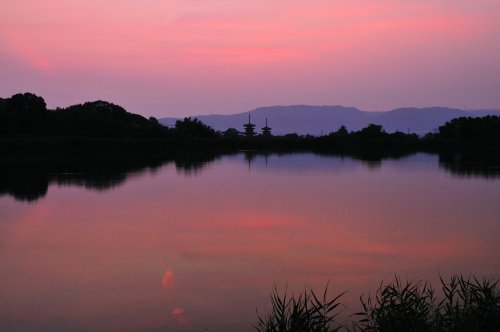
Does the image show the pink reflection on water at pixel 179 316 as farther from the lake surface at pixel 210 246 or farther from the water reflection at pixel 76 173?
the water reflection at pixel 76 173

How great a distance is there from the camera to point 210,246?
12422 mm

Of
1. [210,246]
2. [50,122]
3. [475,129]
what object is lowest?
[210,246]

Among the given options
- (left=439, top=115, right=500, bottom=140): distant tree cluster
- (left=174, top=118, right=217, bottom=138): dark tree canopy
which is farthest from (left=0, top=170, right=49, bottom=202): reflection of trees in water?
(left=439, top=115, right=500, bottom=140): distant tree cluster

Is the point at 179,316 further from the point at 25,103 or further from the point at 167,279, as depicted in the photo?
the point at 25,103

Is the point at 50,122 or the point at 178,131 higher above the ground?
the point at 50,122

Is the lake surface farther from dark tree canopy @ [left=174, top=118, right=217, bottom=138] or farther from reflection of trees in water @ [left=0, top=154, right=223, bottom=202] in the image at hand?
dark tree canopy @ [left=174, top=118, right=217, bottom=138]

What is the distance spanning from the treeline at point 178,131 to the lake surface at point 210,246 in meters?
25.9

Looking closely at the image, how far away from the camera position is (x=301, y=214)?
17062 mm

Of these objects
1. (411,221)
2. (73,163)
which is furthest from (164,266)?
(73,163)

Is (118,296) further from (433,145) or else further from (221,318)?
(433,145)

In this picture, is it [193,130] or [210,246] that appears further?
[193,130]

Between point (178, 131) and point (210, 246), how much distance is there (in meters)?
49.3

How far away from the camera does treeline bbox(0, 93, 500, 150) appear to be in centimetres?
4903

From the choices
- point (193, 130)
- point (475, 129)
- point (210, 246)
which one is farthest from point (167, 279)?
point (193, 130)
